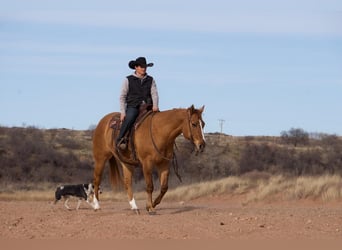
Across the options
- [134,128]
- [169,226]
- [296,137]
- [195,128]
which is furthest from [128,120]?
[296,137]

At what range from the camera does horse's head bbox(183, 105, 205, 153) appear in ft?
48.2

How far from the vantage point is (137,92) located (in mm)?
16219

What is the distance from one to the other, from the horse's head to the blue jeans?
135 cm

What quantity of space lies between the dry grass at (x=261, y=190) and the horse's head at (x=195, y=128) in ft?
41.5

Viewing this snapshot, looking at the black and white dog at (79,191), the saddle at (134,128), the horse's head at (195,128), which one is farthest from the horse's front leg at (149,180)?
the black and white dog at (79,191)

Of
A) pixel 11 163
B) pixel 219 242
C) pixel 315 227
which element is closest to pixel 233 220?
pixel 315 227

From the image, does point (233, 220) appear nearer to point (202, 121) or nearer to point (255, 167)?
point (202, 121)

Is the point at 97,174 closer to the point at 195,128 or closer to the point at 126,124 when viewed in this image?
the point at 126,124

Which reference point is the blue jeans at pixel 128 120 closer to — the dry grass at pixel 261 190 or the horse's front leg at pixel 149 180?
the horse's front leg at pixel 149 180

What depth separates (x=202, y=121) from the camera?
14891 mm

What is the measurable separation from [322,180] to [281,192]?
5.95 ft

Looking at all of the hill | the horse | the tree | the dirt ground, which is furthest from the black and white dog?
the tree

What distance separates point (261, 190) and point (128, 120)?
14150 mm

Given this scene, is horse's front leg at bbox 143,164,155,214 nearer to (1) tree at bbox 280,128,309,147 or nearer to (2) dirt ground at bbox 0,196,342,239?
(2) dirt ground at bbox 0,196,342,239
